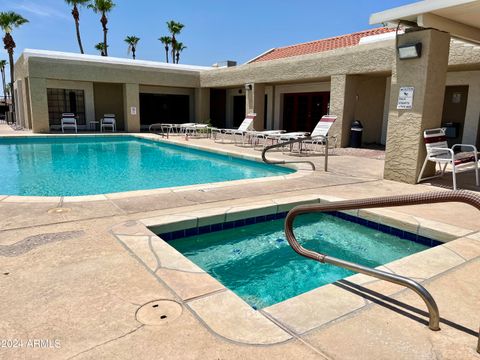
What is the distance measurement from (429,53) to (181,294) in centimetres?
636

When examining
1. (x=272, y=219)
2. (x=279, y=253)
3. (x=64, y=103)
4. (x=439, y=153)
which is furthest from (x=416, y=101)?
(x=64, y=103)

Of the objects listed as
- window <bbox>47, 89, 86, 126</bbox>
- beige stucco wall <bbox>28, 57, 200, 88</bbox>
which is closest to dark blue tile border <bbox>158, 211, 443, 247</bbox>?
beige stucco wall <bbox>28, 57, 200, 88</bbox>

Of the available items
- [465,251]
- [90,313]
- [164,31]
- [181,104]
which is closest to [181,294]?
[90,313]

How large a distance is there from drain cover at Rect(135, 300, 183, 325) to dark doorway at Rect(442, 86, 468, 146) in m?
13.1

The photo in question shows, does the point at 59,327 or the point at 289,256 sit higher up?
the point at 59,327

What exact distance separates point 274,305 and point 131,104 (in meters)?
Answer: 19.4

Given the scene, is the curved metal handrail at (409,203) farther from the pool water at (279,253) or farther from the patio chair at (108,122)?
the patio chair at (108,122)

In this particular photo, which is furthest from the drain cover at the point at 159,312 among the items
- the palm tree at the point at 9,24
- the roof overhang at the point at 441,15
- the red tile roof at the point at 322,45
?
the palm tree at the point at 9,24

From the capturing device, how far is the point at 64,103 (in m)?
21.0

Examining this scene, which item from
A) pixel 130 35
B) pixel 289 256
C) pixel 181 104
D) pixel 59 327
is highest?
pixel 130 35

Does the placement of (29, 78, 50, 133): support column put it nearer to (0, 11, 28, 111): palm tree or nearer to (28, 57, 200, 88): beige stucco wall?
(28, 57, 200, 88): beige stucco wall

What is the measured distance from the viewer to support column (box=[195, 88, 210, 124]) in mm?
22266

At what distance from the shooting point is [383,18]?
21.8 feet

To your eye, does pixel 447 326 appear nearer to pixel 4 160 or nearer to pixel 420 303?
pixel 420 303
